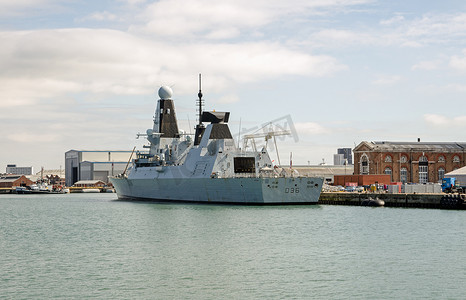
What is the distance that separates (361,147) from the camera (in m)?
98.8

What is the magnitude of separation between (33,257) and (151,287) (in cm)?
892

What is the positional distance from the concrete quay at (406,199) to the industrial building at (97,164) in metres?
93.4

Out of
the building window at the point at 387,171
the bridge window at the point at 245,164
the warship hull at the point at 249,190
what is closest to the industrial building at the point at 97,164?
the building window at the point at 387,171

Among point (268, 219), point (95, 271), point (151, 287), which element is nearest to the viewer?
point (151, 287)

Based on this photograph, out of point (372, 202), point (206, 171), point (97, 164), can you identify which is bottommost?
point (372, 202)

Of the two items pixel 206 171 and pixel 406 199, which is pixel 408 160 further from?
pixel 206 171

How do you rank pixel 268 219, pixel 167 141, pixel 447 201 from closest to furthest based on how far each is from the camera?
1. pixel 268 219
2. pixel 447 201
3. pixel 167 141

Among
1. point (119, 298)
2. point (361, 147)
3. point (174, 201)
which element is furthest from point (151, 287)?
point (361, 147)

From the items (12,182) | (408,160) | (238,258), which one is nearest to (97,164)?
(12,182)

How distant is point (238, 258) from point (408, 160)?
7783cm

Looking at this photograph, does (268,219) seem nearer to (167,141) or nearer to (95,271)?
(95,271)

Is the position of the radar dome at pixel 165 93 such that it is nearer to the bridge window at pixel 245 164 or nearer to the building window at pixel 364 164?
the bridge window at pixel 245 164

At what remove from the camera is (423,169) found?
99.8 m

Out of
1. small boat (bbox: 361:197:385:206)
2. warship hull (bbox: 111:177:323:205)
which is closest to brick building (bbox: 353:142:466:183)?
small boat (bbox: 361:197:385:206)
